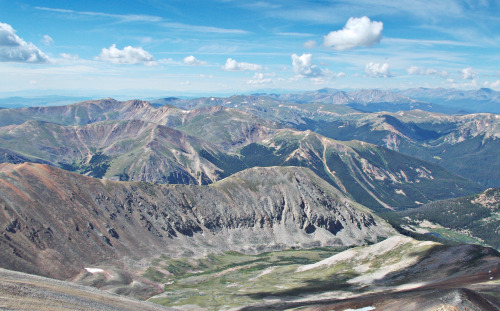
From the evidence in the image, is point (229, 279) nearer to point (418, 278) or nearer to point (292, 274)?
point (292, 274)

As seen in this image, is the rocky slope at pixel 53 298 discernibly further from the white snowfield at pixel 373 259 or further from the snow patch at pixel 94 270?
the white snowfield at pixel 373 259

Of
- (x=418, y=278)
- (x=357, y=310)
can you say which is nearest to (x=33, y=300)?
(x=357, y=310)

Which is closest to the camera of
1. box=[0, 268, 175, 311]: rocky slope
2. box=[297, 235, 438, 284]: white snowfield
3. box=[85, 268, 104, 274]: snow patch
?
box=[0, 268, 175, 311]: rocky slope

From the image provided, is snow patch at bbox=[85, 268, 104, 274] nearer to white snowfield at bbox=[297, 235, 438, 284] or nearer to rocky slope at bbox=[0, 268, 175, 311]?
rocky slope at bbox=[0, 268, 175, 311]

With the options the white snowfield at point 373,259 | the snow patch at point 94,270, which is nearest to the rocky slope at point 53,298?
the snow patch at point 94,270

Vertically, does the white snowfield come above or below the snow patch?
above

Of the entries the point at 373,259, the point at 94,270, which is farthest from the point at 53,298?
the point at 373,259

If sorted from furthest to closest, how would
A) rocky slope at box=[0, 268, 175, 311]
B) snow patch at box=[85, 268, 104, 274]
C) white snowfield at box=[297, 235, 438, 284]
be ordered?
snow patch at box=[85, 268, 104, 274] < white snowfield at box=[297, 235, 438, 284] < rocky slope at box=[0, 268, 175, 311]

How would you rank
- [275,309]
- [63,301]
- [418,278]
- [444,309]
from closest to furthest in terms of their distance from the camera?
[444,309]
[63,301]
[275,309]
[418,278]

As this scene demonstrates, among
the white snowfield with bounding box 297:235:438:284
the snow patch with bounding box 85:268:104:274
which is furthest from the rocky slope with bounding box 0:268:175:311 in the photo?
the white snowfield with bounding box 297:235:438:284

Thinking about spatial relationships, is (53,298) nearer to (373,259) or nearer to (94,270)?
(94,270)

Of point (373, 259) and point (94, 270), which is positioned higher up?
point (373, 259)
